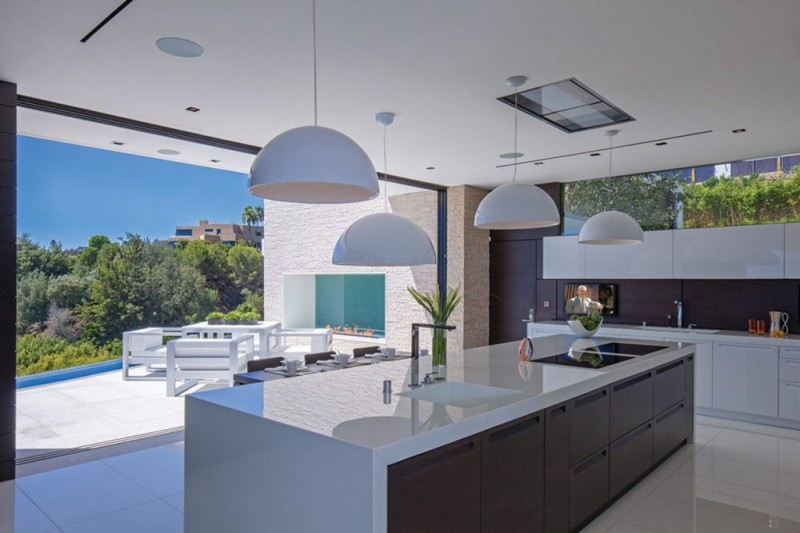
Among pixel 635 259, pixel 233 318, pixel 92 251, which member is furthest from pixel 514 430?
pixel 233 318

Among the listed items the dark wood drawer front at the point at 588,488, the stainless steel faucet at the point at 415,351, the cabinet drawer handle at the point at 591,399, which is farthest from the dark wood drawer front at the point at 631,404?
the stainless steel faucet at the point at 415,351

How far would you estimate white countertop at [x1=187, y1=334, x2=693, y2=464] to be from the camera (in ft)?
6.22

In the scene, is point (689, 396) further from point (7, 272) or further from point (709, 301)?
point (7, 272)

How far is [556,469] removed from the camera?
269cm

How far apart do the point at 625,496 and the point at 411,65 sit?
3108mm

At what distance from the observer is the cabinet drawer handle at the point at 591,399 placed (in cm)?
290

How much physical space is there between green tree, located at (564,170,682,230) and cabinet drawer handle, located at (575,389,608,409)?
415cm

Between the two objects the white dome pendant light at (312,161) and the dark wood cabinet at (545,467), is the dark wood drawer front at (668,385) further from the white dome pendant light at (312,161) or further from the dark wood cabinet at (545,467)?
the white dome pendant light at (312,161)

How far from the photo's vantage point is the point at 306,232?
416 inches

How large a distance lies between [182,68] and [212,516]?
8.81 ft

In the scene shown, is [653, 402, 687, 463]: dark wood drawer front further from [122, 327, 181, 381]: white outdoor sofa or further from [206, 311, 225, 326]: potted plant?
[206, 311, 225, 326]: potted plant

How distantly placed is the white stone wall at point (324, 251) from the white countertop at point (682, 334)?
6.74ft

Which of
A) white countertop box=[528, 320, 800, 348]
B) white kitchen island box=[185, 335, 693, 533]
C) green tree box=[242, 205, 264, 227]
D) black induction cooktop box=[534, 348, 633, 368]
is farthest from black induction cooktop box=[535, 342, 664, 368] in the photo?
green tree box=[242, 205, 264, 227]

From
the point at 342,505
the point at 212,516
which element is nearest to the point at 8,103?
the point at 212,516
